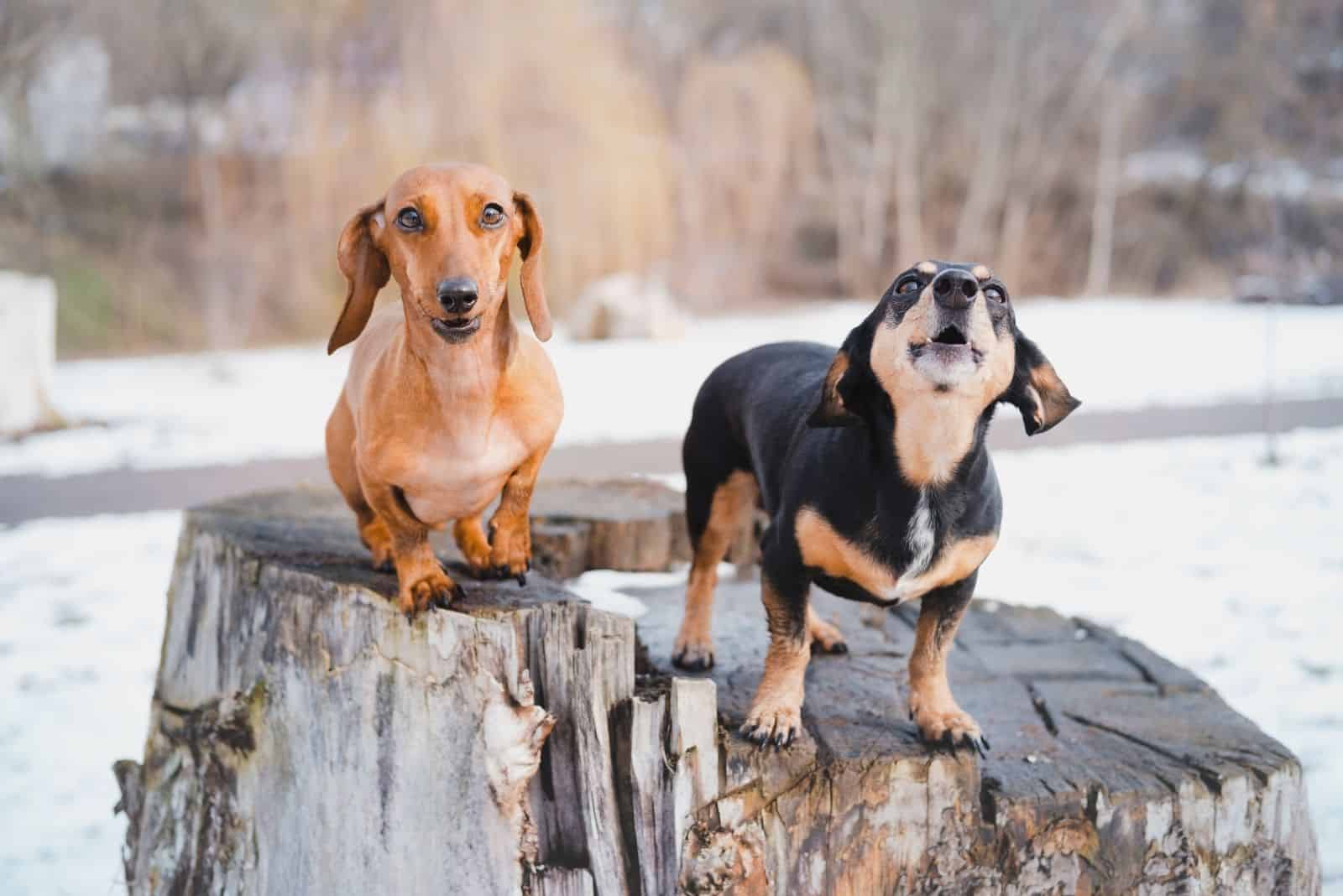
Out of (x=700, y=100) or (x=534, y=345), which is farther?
(x=700, y=100)

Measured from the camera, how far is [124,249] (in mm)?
13258

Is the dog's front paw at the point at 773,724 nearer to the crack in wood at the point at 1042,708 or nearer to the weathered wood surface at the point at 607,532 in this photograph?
the crack in wood at the point at 1042,708

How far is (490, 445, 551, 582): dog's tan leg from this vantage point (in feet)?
7.58

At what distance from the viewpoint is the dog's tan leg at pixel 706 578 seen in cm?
253

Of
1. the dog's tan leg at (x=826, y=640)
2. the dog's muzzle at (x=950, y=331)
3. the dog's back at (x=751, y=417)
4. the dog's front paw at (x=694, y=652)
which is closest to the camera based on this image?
the dog's muzzle at (x=950, y=331)

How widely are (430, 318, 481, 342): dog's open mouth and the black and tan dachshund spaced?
61 centimetres

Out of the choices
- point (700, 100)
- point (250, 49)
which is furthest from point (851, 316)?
point (250, 49)

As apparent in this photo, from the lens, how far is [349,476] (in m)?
2.51

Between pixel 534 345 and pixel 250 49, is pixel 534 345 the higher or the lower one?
the lower one

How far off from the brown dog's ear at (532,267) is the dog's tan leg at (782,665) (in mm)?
661

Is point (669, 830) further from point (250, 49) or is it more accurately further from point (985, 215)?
point (985, 215)

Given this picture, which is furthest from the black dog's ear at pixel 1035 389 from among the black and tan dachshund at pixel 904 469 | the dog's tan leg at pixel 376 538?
the dog's tan leg at pixel 376 538

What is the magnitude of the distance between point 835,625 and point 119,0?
40.2 ft

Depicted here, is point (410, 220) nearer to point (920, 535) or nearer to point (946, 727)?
point (920, 535)
